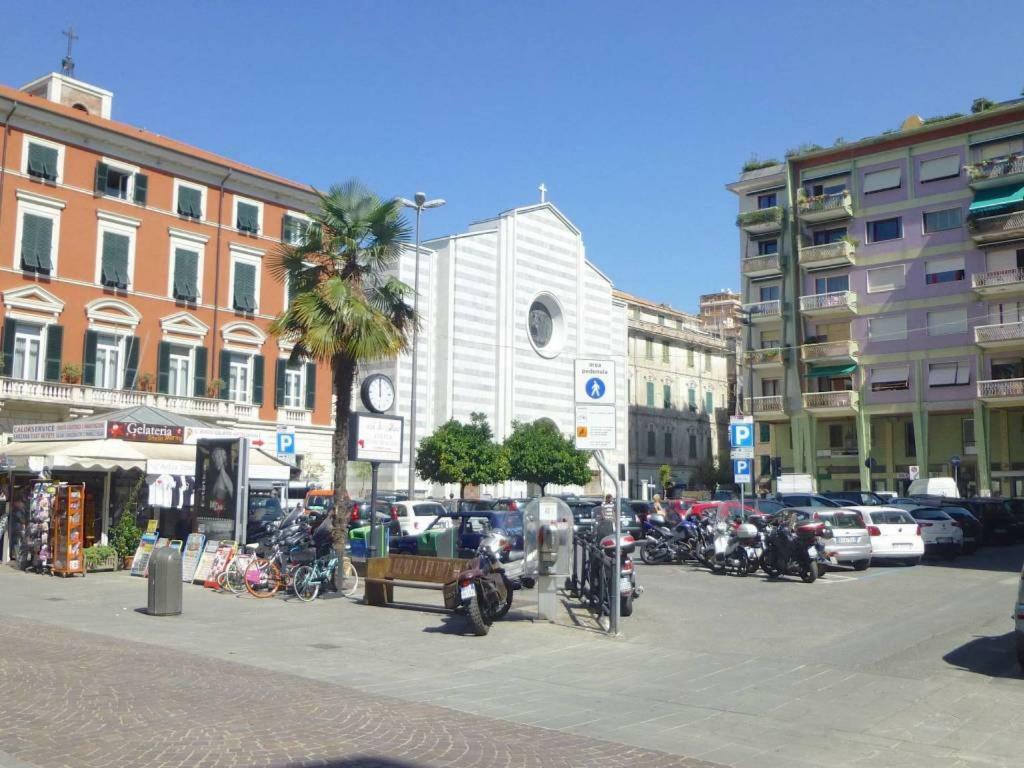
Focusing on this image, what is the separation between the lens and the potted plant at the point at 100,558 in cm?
2027

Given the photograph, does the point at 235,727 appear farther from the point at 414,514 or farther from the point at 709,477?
the point at 709,477

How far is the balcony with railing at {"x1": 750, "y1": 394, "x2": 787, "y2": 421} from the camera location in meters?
49.4

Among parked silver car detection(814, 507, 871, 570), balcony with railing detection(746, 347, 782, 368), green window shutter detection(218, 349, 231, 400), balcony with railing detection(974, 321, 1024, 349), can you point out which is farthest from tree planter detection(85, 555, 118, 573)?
balcony with railing detection(974, 321, 1024, 349)

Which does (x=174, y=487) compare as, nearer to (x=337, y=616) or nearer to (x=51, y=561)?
(x=51, y=561)

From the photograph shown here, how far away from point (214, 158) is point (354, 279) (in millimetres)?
27248

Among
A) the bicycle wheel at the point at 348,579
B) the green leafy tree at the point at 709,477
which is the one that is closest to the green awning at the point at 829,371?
the green leafy tree at the point at 709,477

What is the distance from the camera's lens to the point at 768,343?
5075 cm

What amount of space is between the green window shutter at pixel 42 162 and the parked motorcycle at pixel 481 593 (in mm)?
29662

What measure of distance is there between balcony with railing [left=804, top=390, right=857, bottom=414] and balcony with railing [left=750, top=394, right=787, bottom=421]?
166 centimetres

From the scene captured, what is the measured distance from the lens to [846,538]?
2041 centimetres

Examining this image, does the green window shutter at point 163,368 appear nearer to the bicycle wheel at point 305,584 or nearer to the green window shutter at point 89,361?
the green window shutter at point 89,361

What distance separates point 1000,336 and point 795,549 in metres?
29.7

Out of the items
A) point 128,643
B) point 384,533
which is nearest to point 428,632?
point 128,643

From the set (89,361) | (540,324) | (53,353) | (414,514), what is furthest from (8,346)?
(540,324)
